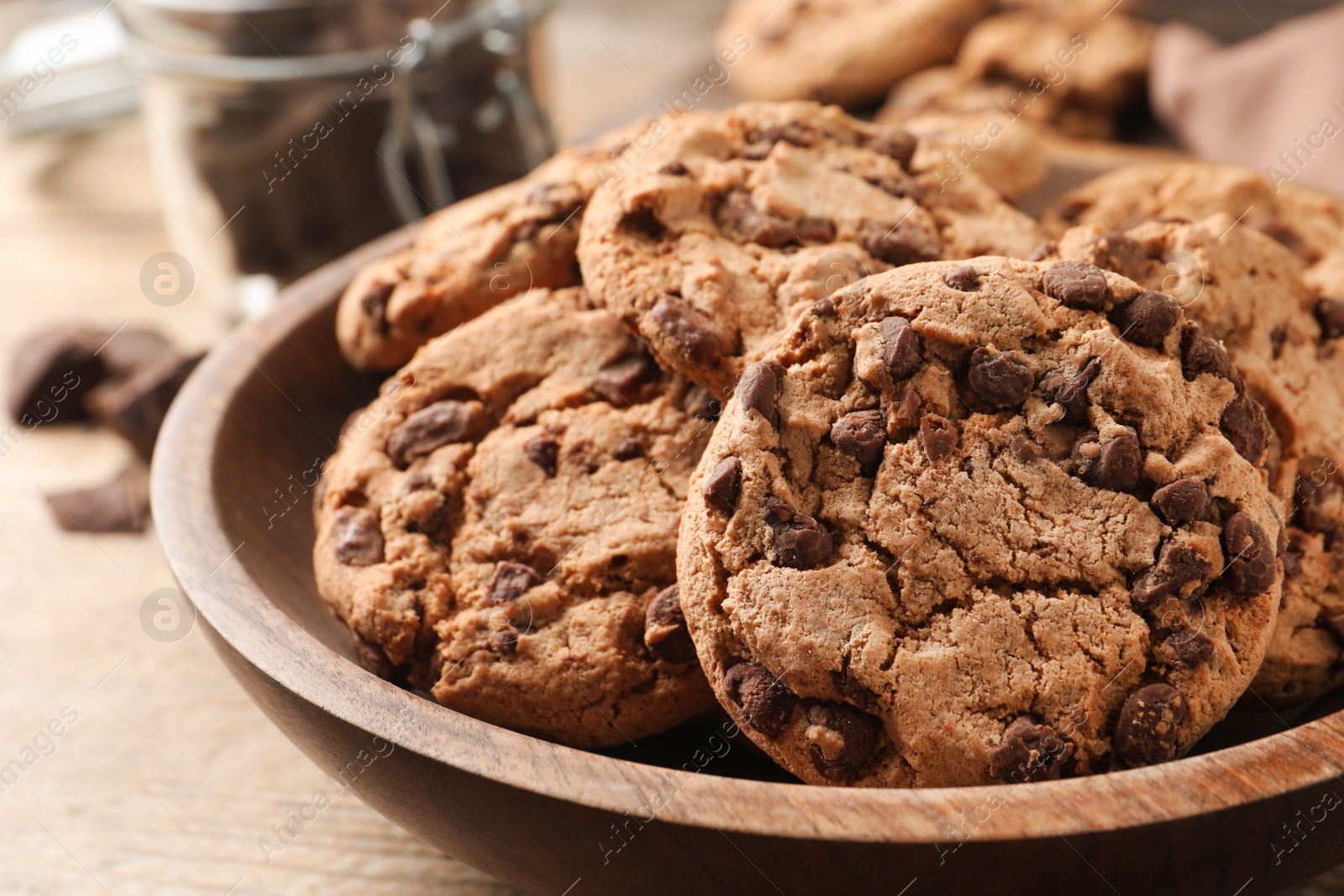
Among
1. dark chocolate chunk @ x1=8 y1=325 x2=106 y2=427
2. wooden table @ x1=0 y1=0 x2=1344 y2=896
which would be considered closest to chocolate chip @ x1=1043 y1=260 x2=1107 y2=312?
wooden table @ x1=0 y1=0 x2=1344 y2=896

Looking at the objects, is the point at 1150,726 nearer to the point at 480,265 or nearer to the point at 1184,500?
the point at 1184,500

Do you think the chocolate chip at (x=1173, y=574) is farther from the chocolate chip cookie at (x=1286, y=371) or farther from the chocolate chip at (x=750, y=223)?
the chocolate chip at (x=750, y=223)

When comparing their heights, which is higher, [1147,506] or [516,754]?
[516,754]

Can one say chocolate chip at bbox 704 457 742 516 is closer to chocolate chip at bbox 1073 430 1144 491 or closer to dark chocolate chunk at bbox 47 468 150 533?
chocolate chip at bbox 1073 430 1144 491

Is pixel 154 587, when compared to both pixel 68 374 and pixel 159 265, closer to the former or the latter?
pixel 68 374

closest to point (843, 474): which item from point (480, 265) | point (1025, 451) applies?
point (1025, 451)

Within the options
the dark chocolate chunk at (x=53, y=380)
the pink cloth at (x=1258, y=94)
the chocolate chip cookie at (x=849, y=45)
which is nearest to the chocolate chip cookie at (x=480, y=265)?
the dark chocolate chunk at (x=53, y=380)

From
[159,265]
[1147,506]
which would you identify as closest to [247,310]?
[159,265]
